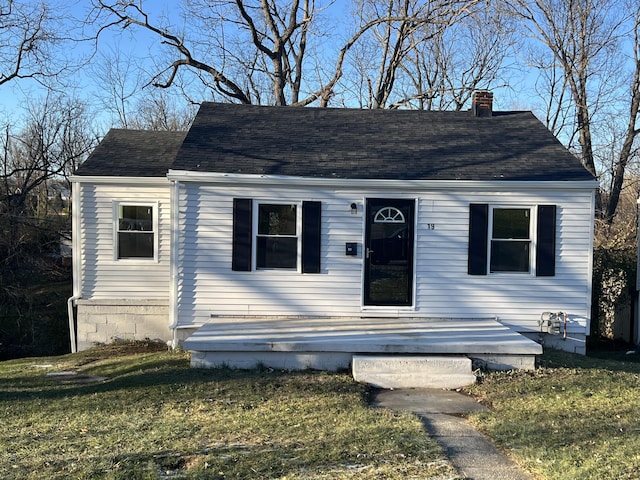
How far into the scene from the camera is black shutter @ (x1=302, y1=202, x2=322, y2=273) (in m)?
9.11

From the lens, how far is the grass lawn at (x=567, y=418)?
13.4 ft

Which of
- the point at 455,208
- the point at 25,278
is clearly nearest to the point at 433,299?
the point at 455,208

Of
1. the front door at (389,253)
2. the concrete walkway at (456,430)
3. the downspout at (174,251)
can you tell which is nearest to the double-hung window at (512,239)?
the front door at (389,253)

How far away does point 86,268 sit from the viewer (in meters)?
10.4

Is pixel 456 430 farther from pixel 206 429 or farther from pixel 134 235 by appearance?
pixel 134 235

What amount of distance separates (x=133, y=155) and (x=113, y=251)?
214 cm

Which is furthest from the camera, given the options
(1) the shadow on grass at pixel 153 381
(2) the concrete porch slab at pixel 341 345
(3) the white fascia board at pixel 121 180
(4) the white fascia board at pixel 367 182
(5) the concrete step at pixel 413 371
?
(3) the white fascia board at pixel 121 180

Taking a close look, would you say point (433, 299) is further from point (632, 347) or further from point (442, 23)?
point (442, 23)

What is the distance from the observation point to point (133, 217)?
1047cm

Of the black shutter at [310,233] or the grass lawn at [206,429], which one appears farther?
the black shutter at [310,233]

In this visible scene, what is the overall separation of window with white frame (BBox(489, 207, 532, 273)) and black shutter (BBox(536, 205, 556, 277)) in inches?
7.0

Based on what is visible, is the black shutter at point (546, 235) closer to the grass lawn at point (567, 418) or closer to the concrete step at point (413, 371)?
the grass lawn at point (567, 418)

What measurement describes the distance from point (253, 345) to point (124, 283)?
4155 mm

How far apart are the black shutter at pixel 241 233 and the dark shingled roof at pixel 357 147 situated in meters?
0.54
